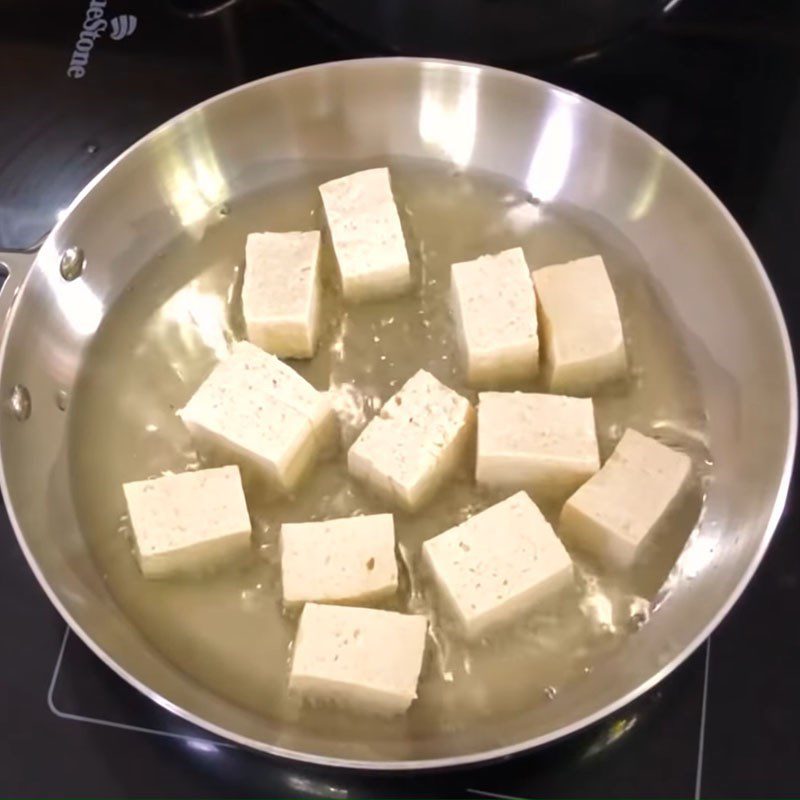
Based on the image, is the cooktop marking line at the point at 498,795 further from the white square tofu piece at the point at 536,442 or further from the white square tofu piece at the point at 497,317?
the white square tofu piece at the point at 497,317

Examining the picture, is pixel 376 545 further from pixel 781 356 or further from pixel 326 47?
pixel 326 47

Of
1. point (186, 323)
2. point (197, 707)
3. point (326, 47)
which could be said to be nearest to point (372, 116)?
point (326, 47)

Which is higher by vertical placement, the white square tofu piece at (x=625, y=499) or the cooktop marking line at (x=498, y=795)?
the white square tofu piece at (x=625, y=499)

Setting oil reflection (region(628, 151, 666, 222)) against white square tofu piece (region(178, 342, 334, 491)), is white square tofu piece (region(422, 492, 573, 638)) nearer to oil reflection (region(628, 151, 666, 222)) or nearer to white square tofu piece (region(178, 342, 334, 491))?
white square tofu piece (region(178, 342, 334, 491))

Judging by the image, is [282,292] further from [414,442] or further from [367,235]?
[414,442]

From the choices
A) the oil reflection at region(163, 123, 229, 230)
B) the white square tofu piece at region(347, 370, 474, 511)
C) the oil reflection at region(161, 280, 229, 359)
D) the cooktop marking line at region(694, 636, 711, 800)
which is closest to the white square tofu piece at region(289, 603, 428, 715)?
the white square tofu piece at region(347, 370, 474, 511)

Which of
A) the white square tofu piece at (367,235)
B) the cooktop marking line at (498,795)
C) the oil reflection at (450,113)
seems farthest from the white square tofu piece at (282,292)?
the cooktop marking line at (498,795)
